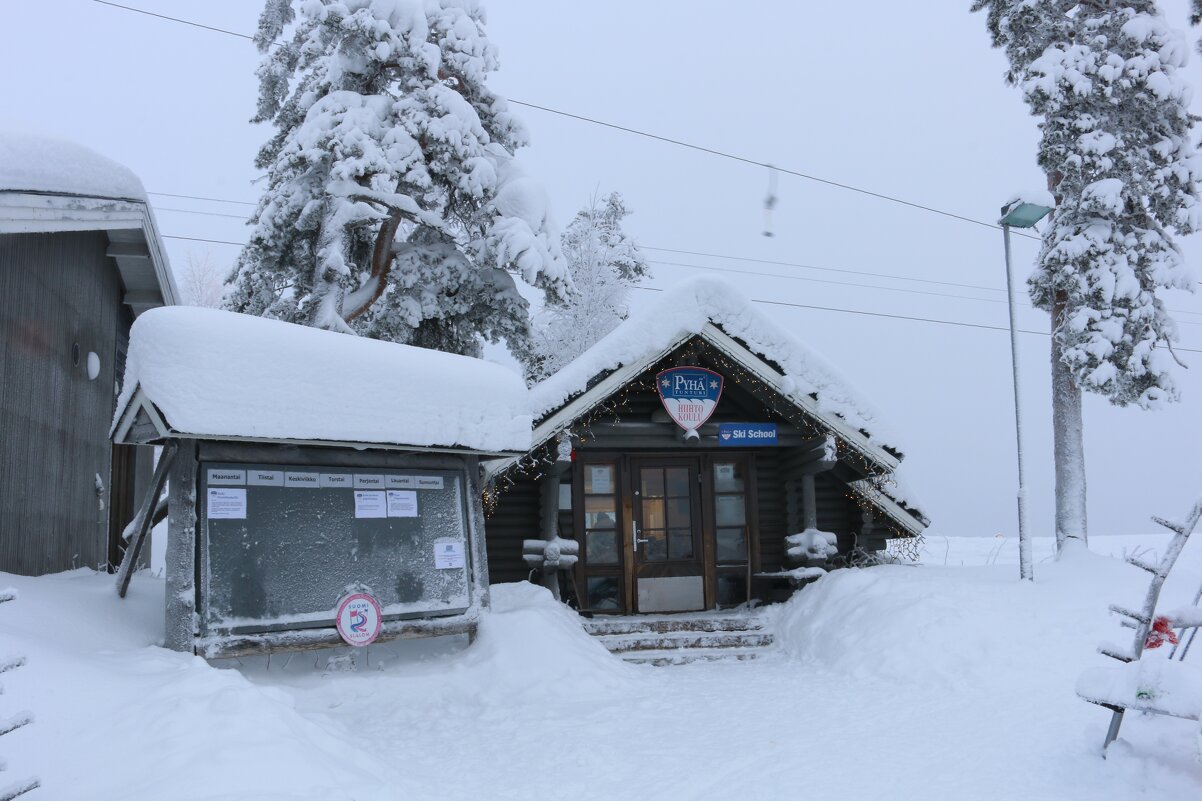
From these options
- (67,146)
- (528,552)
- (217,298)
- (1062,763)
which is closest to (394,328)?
(528,552)

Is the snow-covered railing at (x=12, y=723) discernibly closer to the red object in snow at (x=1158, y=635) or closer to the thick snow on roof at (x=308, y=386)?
the thick snow on roof at (x=308, y=386)

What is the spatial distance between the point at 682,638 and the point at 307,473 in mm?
4581

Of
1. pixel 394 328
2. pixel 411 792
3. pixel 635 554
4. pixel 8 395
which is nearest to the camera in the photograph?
pixel 411 792

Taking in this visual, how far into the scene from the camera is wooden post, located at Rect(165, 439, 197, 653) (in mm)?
6277

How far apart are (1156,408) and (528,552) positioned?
8.47m

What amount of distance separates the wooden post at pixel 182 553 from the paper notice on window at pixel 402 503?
1.57 metres

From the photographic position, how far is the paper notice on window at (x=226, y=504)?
21.7 ft

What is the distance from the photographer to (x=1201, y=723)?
421 centimetres

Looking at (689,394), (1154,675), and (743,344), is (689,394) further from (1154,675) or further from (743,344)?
(1154,675)

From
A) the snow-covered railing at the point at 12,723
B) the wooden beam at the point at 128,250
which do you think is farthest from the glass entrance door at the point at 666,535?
the snow-covered railing at the point at 12,723

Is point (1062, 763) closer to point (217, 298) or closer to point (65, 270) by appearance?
point (65, 270)

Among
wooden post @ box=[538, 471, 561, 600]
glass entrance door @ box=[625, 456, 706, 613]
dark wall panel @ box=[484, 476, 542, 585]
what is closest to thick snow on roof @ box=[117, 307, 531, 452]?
wooden post @ box=[538, 471, 561, 600]

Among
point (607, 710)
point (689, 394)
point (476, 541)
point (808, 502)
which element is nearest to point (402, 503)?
point (476, 541)

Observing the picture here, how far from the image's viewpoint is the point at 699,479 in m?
11.3
